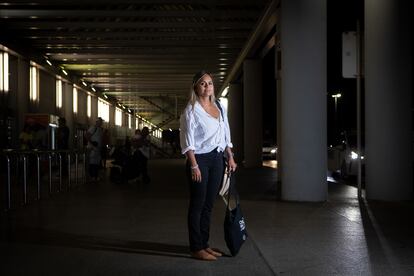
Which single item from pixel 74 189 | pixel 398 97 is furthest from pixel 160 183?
pixel 398 97

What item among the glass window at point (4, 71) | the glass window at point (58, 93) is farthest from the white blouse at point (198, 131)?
the glass window at point (58, 93)

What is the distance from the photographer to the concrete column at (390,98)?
9828mm

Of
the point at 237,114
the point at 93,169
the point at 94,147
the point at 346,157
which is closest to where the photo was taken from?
the point at 94,147

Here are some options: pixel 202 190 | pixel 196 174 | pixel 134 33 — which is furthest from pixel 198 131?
pixel 134 33

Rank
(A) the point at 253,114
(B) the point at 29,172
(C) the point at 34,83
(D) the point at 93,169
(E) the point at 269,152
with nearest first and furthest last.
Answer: (D) the point at 93,169 → (B) the point at 29,172 → (A) the point at 253,114 → (C) the point at 34,83 → (E) the point at 269,152

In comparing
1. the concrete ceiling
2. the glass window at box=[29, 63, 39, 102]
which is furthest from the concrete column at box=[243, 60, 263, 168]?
the glass window at box=[29, 63, 39, 102]

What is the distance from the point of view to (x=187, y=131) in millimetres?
5250

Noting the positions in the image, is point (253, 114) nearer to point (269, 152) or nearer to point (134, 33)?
point (134, 33)

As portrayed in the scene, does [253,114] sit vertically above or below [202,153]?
above

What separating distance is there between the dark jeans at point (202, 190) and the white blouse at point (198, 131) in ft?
0.28

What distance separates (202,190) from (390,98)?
18.8 feet

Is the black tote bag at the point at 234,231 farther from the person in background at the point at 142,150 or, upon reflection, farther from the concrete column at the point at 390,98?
the person in background at the point at 142,150

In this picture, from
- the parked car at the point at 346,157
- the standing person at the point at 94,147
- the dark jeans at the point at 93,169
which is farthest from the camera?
the parked car at the point at 346,157

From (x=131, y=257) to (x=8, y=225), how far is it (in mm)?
2757
